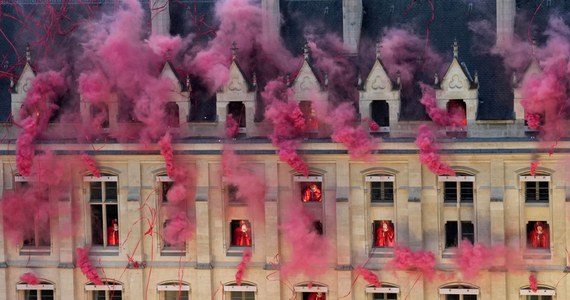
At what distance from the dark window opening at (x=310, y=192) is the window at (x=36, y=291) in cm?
1296

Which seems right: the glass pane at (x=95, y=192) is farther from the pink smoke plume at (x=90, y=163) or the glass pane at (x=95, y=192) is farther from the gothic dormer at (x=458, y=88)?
the gothic dormer at (x=458, y=88)

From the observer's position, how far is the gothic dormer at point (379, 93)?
68375mm

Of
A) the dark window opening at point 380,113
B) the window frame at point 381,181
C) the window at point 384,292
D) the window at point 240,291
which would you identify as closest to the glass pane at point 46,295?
the window at point 240,291

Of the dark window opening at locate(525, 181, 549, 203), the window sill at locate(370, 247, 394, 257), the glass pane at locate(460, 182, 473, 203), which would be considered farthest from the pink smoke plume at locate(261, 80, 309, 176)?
the dark window opening at locate(525, 181, 549, 203)

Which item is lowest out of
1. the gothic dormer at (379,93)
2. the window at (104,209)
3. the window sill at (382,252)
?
the window sill at (382,252)

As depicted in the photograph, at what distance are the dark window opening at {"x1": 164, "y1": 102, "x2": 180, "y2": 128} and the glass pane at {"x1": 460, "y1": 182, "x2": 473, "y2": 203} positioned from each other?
13650mm

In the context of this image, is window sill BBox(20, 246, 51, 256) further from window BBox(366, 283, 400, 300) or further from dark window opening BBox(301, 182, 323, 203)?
window BBox(366, 283, 400, 300)

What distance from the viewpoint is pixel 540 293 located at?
6750cm

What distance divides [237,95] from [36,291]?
13.7m

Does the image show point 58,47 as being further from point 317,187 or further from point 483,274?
point 483,274

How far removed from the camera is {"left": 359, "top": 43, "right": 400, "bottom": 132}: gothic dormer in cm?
6838

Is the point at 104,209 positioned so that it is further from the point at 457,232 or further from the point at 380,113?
the point at 457,232

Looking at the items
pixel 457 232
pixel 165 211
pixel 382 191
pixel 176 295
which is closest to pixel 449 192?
pixel 457 232

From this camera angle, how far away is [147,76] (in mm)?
70562
